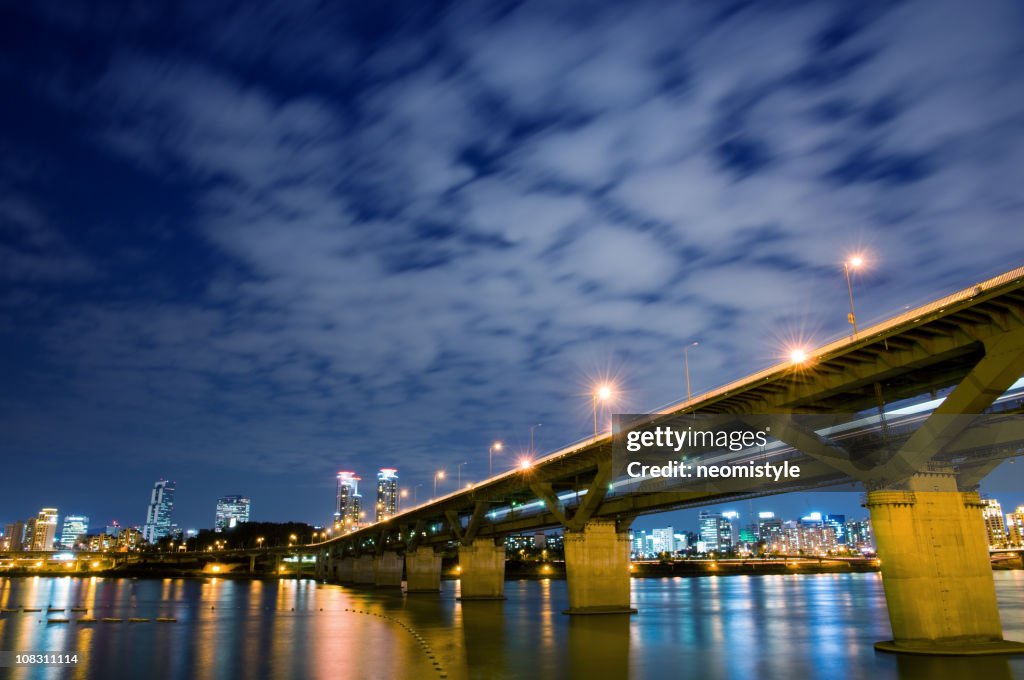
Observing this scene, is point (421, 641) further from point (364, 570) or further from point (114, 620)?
point (364, 570)

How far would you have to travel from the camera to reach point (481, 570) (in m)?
83.1

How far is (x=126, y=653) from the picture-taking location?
1302 inches

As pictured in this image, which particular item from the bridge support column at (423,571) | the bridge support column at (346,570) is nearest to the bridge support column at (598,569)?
the bridge support column at (423,571)

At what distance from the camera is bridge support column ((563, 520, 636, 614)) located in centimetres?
5519

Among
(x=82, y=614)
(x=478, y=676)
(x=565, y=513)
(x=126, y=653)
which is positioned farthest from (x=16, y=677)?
(x=565, y=513)

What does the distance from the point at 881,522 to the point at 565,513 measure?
113ft

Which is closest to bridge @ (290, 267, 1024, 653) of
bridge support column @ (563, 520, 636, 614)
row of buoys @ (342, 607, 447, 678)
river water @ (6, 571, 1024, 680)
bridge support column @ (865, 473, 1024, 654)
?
bridge support column @ (865, 473, 1024, 654)

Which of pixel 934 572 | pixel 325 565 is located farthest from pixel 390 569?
pixel 934 572

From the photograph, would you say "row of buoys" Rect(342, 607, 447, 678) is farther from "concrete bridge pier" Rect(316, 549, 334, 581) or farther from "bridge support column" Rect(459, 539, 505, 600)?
"concrete bridge pier" Rect(316, 549, 334, 581)

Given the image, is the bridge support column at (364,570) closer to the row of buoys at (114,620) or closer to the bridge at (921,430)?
the row of buoys at (114,620)

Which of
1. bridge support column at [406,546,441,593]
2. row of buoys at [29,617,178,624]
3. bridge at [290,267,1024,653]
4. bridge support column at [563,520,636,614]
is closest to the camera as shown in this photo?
bridge at [290,267,1024,653]

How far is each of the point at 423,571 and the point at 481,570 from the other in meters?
30.1

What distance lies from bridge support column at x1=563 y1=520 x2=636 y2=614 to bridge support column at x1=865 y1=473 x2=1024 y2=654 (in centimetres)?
2744

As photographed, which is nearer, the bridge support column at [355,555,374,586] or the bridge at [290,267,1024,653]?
the bridge at [290,267,1024,653]
